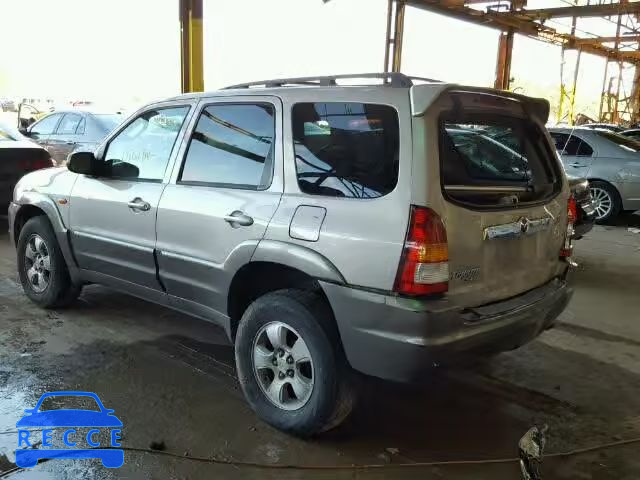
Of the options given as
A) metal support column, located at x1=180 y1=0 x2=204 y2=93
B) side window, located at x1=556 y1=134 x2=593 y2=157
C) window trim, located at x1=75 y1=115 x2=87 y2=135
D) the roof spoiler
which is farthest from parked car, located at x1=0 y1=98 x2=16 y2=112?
the roof spoiler

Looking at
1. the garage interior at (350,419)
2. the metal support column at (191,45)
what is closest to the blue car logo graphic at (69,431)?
the garage interior at (350,419)

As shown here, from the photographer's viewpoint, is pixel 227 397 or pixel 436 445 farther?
pixel 227 397

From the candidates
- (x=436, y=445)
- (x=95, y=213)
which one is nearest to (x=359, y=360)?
(x=436, y=445)

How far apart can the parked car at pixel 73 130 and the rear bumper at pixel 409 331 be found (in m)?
8.29

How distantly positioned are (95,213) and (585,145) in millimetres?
8510

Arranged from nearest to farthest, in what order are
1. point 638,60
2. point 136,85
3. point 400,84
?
point 400,84, point 136,85, point 638,60

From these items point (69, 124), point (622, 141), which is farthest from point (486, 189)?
point (69, 124)

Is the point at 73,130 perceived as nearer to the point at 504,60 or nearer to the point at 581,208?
the point at 581,208

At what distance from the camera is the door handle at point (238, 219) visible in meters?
3.10

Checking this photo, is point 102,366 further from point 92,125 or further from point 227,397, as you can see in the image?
point 92,125

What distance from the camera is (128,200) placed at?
3863 millimetres

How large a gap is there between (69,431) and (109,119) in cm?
819

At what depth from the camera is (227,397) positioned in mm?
3453


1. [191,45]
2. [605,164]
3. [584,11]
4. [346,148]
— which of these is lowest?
[605,164]
